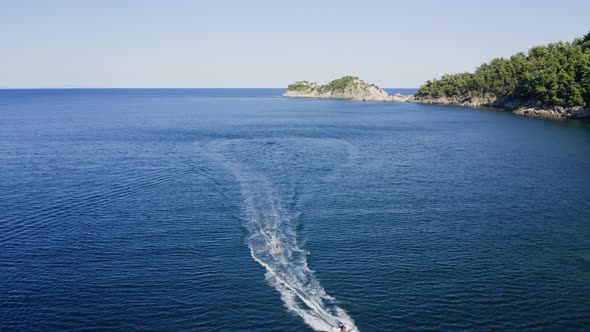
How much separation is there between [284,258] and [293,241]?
417 centimetres

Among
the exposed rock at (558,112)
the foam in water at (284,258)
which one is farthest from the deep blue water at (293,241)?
the exposed rock at (558,112)

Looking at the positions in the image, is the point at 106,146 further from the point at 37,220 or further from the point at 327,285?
the point at 327,285

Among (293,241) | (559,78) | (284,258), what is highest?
(559,78)

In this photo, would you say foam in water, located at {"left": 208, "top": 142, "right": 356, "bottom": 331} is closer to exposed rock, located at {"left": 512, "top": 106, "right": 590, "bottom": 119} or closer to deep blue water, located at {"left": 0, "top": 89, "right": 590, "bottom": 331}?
deep blue water, located at {"left": 0, "top": 89, "right": 590, "bottom": 331}

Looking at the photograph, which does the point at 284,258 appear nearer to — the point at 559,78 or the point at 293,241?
the point at 293,241

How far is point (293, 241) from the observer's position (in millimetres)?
49250

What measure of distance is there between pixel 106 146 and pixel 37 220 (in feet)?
178

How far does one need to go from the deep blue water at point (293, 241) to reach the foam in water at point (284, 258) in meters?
0.18

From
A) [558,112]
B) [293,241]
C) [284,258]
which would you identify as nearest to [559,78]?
[558,112]

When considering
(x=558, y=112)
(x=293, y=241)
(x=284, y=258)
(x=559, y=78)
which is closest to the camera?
(x=284, y=258)

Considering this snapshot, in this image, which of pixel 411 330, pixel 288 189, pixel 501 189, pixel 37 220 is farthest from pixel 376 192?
pixel 37 220

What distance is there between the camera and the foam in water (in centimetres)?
3625

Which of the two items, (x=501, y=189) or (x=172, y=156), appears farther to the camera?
(x=172, y=156)

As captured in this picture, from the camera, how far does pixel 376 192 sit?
67000 millimetres
